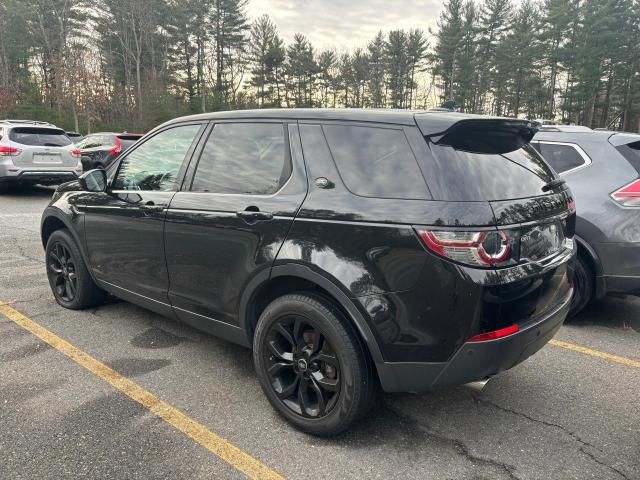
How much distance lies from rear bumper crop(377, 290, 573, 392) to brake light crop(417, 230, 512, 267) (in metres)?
0.38

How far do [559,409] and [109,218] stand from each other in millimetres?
3360

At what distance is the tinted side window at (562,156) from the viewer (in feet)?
14.1

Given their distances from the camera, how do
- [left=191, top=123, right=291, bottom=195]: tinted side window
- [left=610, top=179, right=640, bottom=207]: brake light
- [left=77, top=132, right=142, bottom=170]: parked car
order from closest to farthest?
1. [left=191, top=123, right=291, bottom=195]: tinted side window
2. [left=610, top=179, right=640, bottom=207]: brake light
3. [left=77, top=132, right=142, bottom=170]: parked car

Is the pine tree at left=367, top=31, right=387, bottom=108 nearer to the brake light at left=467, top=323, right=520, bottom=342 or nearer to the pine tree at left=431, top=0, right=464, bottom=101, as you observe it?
the pine tree at left=431, top=0, right=464, bottom=101

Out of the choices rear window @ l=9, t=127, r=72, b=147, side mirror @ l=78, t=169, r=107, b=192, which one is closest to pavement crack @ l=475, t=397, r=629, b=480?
side mirror @ l=78, t=169, r=107, b=192

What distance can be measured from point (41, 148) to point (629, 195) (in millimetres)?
11889

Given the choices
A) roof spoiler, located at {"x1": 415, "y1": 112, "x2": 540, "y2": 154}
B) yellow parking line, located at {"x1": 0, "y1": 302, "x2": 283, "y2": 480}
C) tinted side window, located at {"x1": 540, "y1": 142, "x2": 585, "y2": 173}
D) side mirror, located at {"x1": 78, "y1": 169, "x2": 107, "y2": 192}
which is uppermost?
roof spoiler, located at {"x1": 415, "y1": 112, "x2": 540, "y2": 154}

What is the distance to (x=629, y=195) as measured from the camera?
12.7ft

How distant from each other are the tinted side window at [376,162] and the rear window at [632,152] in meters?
2.75

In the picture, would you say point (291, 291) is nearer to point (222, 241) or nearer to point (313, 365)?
point (313, 365)

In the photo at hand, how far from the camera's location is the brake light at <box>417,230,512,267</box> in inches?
80.7

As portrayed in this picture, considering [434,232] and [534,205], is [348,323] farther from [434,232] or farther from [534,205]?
[534,205]

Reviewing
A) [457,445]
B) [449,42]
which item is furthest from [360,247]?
[449,42]

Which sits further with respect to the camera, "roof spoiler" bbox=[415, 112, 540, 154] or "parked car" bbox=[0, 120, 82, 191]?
"parked car" bbox=[0, 120, 82, 191]
